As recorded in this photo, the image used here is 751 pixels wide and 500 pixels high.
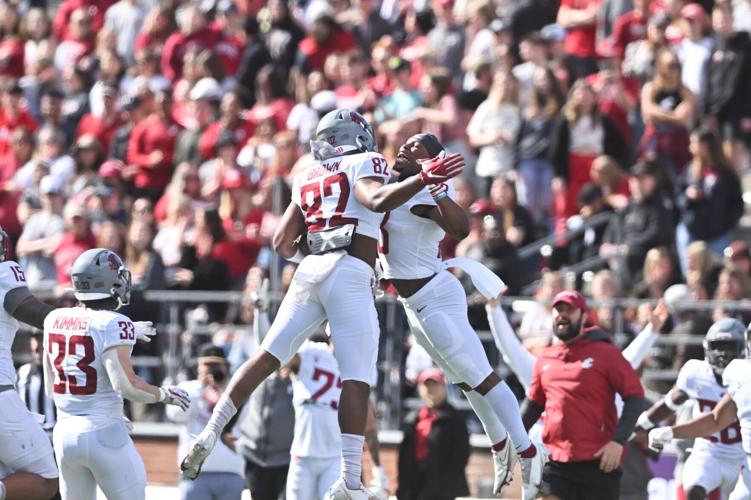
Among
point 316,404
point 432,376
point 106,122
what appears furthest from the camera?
point 106,122

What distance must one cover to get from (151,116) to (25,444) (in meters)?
8.51

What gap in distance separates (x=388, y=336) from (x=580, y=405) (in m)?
3.41

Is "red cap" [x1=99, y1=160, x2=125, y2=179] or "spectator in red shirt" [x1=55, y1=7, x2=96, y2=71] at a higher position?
"spectator in red shirt" [x1=55, y1=7, x2=96, y2=71]

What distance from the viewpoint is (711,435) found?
35.3 ft

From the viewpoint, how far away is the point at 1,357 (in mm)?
9562

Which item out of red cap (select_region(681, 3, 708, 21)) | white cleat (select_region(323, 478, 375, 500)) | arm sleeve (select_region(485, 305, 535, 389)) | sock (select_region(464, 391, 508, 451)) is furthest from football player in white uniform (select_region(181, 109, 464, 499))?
red cap (select_region(681, 3, 708, 21))

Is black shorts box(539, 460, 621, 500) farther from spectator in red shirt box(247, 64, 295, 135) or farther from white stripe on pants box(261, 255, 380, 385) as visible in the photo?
spectator in red shirt box(247, 64, 295, 135)

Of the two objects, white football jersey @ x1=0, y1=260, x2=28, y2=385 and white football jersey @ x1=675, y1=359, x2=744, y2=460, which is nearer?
white football jersey @ x1=0, y1=260, x2=28, y2=385

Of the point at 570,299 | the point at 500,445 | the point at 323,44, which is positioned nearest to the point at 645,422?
the point at 570,299

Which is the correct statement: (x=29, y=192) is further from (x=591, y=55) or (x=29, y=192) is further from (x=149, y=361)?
(x=591, y=55)

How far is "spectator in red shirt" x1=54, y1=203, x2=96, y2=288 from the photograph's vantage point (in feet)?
50.9

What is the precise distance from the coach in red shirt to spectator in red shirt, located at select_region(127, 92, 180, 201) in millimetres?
7380

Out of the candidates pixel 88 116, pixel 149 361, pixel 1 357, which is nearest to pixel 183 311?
pixel 149 361

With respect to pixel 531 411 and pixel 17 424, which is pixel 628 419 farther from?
pixel 17 424
